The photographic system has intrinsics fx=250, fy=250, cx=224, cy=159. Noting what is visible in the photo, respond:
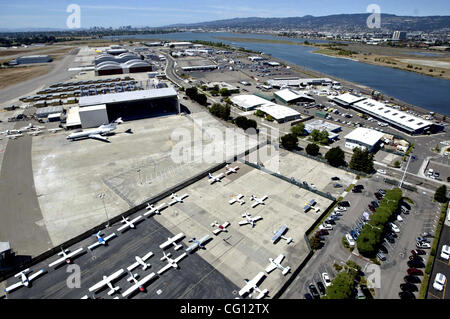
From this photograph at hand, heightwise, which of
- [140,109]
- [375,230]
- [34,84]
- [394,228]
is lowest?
[394,228]

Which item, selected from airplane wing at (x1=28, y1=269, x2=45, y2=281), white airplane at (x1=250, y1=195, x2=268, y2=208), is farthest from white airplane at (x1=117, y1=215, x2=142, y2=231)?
white airplane at (x1=250, y1=195, x2=268, y2=208)

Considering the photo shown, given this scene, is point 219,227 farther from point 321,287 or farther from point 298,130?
point 298,130

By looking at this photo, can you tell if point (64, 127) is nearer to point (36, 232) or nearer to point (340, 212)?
point (36, 232)

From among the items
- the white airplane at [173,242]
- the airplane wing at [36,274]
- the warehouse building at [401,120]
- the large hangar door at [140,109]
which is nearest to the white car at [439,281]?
the white airplane at [173,242]

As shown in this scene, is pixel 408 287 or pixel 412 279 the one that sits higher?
pixel 412 279

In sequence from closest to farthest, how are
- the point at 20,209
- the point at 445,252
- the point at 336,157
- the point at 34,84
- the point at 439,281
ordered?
the point at 439,281 → the point at 445,252 → the point at 20,209 → the point at 336,157 → the point at 34,84

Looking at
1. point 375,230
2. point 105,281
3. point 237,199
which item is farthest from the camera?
point 237,199

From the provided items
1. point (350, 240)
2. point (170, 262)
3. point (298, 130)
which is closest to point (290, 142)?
point (298, 130)
